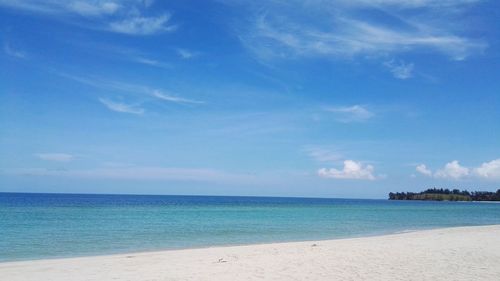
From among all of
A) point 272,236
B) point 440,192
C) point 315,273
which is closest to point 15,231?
point 272,236

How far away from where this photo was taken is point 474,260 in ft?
46.2

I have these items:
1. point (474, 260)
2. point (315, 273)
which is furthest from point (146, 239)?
point (474, 260)

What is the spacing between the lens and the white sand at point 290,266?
37.5 ft

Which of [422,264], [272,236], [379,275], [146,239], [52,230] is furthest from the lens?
[52,230]

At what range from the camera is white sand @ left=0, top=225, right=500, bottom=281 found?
1142cm

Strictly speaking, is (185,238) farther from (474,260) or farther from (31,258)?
(474,260)

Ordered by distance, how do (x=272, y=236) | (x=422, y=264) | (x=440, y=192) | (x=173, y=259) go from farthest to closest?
(x=440, y=192) → (x=272, y=236) → (x=173, y=259) → (x=422, y=264)

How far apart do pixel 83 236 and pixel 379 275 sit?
1854 centimetres

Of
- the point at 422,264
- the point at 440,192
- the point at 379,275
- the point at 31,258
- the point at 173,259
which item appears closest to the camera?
the point at 379,275

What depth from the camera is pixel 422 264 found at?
13234 mm

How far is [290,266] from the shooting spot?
42.1 ft

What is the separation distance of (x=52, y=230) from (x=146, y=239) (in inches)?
320

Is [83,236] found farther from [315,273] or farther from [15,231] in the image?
[315,273]

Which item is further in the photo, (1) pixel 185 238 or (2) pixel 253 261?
(1) pixel 185 238
